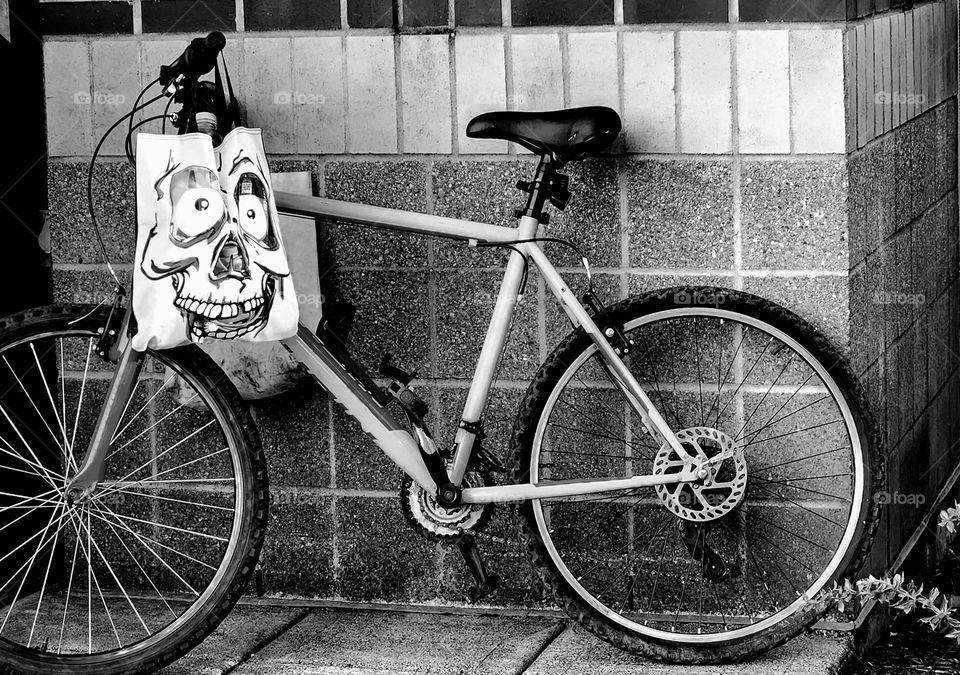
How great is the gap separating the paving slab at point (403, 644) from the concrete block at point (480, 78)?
146cm

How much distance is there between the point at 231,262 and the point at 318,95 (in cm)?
92

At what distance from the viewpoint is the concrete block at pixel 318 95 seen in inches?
147

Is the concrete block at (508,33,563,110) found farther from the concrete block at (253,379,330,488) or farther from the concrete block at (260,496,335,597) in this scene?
the concrete block at (260,496,335,597)

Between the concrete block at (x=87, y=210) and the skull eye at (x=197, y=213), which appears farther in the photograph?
the concrete block at (x=87, y=210)

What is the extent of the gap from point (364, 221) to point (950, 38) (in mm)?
2975

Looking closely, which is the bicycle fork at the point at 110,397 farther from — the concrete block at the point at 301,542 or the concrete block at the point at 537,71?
the concrete block at the point at 537,71

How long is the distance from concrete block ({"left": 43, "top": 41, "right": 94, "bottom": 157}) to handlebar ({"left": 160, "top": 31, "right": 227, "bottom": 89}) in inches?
34.1

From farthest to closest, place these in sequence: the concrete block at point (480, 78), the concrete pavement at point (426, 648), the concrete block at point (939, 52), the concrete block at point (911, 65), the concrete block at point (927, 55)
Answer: the concrete block at point (939, 52), the concrete block at point (927, 55), the concrete block at point (911, 65), the concrete block at point (480, 78), the concrete pavement at point (426, 648)

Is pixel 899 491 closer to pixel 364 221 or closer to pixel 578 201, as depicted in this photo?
pixel 578 201

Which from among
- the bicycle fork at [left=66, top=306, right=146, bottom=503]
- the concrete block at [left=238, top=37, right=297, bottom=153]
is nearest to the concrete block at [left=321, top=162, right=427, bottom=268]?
the concrete block at [left=238, top=37, right=297, bottom=153]

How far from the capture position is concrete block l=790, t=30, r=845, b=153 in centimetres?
343

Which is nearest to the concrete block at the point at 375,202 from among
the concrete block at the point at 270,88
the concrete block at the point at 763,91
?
the concrete block at the point at 270,88

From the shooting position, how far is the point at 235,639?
144 inches

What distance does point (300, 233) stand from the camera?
147 inches
